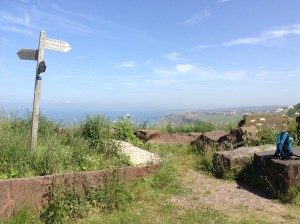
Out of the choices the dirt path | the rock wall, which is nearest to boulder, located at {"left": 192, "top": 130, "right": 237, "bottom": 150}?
the rock wall

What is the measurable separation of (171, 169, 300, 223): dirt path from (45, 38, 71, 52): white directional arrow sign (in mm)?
3623

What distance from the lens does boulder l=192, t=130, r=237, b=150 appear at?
10.2 metres

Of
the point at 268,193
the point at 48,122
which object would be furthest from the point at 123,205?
the point at 48,122

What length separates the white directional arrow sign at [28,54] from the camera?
664 centimetres

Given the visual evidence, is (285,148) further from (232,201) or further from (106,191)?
(106,191)

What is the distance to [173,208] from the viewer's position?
618cm

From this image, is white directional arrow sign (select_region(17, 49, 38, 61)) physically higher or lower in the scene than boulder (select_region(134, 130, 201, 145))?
higher

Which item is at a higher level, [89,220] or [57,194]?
[57,194]

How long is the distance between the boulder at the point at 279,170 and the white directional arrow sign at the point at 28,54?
205 inches

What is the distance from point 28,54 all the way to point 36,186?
8.73 feet

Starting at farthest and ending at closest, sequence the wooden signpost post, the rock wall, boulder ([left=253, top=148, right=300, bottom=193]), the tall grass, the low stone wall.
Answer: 1. the rock wall
2. boulder ([left=253, top=148, right=300, bottom=193])
3. the wooden signpost post
4. the tall grass
5. the low stone wall

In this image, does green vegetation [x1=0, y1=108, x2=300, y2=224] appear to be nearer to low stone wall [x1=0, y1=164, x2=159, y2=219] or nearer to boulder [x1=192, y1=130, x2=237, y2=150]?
low stone wall [x1=0, y1=164, x2=159, y2=219]

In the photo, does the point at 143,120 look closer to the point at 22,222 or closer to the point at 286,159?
the point at 286,159

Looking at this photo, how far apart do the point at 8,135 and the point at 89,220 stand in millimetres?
2431
